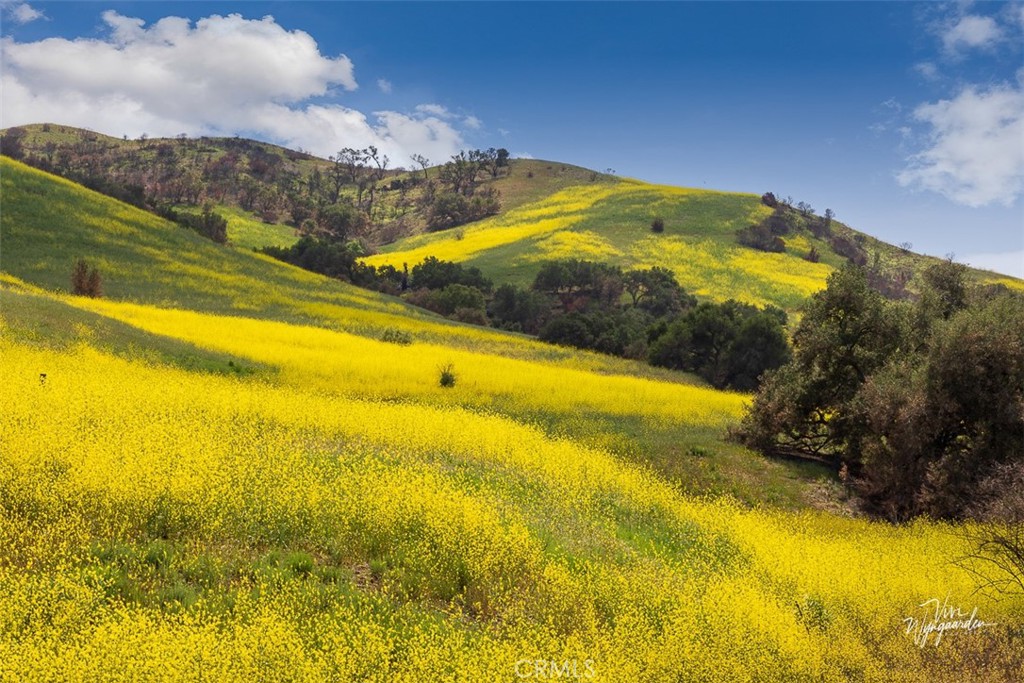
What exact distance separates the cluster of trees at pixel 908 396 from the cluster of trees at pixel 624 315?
1252 centimetres

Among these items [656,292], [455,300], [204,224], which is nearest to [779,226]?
[656,292]

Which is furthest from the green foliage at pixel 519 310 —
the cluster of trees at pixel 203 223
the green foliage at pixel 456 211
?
the green foliage at pixel 456 211

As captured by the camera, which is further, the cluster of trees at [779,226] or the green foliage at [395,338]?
the cluster of trees at [779,226]

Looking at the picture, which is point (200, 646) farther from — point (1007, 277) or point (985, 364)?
point (1007, 277)

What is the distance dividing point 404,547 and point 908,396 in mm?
15145

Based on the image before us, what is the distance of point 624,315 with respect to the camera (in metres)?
60.1

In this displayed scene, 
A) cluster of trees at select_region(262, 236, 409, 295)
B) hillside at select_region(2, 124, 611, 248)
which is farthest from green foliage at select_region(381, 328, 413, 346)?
hillside at select_region(2, 124, 611, 248)

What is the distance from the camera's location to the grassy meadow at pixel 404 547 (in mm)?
6043

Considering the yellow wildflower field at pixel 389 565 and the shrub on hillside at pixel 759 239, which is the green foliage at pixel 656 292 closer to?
the shrub on hillside at pixel 759 239

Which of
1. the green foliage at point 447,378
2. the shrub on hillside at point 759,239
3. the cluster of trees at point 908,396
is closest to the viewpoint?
the cluster of trees at point 908,396

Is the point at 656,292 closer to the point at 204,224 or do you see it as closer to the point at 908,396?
the point at 908,396

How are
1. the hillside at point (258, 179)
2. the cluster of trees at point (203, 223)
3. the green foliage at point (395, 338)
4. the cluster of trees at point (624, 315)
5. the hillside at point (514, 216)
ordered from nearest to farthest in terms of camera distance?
the green foliage at point (395, 338)
the cluster of trees at point (624, 315)
the cluster of trees at point (203, 223)
the hillside at point (514, 216)
the hillside at point (258, 179)

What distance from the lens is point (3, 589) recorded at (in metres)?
6.12

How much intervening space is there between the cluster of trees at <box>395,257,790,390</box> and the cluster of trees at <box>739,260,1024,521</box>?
1252 centimetres
